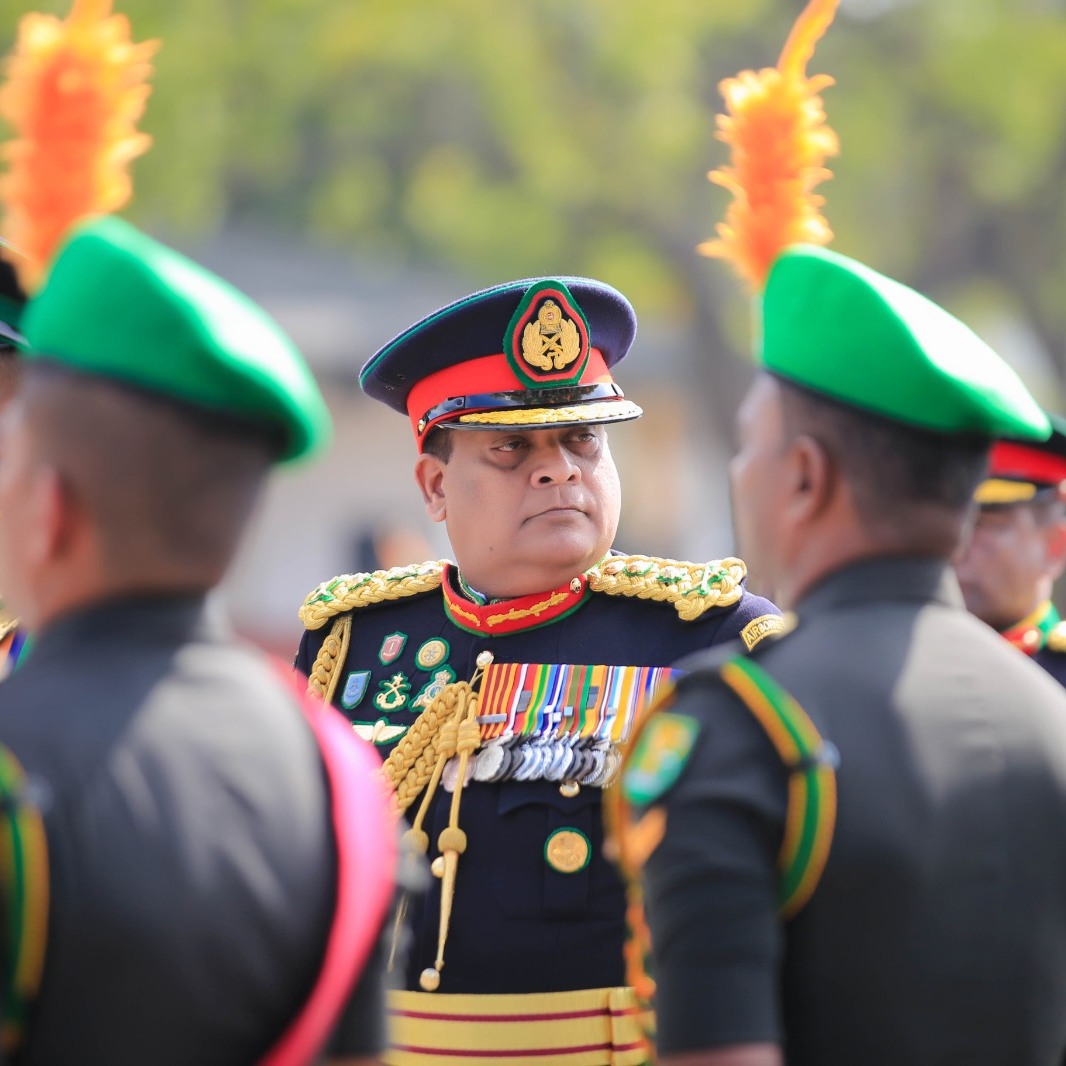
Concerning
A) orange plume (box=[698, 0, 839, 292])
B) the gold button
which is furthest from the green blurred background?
orange plume (box=[698, 0, 839, 292])

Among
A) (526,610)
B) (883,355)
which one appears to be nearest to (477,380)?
(526,610)

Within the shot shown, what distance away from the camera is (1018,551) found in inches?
202

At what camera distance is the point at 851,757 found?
2355 millimetres

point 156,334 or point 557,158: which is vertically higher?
point 557,158

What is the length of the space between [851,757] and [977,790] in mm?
184

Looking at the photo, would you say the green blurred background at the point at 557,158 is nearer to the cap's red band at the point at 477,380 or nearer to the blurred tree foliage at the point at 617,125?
the blurred tree foliage at the point at 617,125

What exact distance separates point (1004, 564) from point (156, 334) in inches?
135

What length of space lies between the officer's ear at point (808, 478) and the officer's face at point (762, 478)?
0.02 m

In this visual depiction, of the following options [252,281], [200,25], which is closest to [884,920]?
[200,25]

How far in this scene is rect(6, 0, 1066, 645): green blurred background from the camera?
15.7 m

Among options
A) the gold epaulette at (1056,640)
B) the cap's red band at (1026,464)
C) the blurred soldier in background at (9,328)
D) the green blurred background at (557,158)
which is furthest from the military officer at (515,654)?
the green blurred background at (557,158)

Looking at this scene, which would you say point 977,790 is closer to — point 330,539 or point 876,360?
point 876,360

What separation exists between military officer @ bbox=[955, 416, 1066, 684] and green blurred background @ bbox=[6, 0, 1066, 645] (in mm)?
8731

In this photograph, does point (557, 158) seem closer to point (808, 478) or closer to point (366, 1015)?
point (808, 478)
